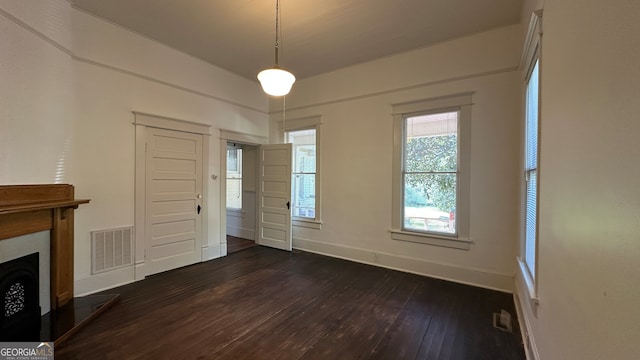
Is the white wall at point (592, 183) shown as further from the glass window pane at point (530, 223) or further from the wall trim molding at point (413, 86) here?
the wall trim molding at point (413, 86)

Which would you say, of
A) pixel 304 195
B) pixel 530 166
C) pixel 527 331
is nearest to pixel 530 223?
pixel 530 166

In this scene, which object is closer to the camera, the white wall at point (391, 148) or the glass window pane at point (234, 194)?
the white wall at point (391, 148)

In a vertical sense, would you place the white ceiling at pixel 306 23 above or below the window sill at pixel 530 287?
above

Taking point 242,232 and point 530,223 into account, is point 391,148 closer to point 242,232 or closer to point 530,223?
point 530,223

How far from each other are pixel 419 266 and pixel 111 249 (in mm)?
4464

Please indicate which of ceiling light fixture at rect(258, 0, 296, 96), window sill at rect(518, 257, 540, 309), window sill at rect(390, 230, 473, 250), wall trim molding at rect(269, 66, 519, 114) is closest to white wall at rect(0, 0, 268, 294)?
wall trim molding at rect(269, 66, 519, 114)

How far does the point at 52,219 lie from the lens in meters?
2.81

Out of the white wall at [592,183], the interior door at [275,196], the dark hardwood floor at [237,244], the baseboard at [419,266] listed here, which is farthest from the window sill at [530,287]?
the dark hardwood floor at [237,244]

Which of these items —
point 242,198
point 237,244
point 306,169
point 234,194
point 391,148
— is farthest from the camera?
point 234,194

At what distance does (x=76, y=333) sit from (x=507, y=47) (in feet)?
19.2

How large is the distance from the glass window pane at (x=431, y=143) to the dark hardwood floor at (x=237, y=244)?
145 inches

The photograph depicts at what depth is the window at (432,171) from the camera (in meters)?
3.82

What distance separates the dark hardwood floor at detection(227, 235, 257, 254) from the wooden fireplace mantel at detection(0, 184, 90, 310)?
2543 mm

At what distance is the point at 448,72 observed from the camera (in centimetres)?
390
